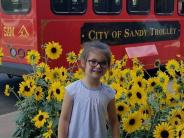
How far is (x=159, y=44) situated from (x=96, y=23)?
232cm

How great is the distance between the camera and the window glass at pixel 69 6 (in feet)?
26.5

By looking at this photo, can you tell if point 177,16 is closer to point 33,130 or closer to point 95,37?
point 95,37

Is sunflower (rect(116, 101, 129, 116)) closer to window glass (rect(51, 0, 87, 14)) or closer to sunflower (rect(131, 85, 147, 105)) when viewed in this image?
sunflower (rect(131, 85, 147, 105))

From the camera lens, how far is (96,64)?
10.0 feet

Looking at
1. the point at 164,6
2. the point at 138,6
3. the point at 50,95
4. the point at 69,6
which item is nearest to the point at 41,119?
the point at 50,95

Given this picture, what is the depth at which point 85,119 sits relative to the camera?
3119 mm

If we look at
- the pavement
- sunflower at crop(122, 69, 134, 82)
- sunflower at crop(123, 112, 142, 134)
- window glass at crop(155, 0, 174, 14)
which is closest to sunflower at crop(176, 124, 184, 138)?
sunflower at crop(123, 112, 142, 134)

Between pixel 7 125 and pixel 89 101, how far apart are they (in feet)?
12.1

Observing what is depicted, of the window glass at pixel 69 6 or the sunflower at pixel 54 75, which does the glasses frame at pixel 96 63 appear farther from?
the window glass at pixel 69 6

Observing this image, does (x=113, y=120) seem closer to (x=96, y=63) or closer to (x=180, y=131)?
(x=96, y=63)

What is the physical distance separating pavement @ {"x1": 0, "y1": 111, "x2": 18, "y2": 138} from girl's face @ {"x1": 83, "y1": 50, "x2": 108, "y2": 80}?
10.3 ft

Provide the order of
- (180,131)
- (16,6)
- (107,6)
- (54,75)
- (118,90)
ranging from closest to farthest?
(180,131) → (118,90) → (54,75) → (16,6) → (107,6)

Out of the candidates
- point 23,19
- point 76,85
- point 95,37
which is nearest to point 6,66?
point 23,19

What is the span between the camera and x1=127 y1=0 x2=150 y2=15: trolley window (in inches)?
376
